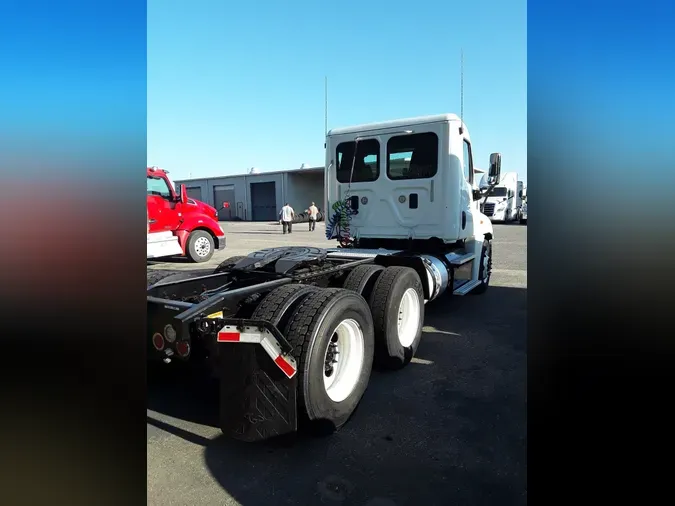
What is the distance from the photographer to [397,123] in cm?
596

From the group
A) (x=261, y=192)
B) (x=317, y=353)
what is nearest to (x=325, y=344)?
(x=317, y=353)

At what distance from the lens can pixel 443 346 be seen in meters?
5.09

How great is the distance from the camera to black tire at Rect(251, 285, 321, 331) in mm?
3141

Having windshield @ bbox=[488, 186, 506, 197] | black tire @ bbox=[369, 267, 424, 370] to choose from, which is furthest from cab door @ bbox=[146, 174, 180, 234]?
windshield @ bbox=[488, 186, 506, 197]

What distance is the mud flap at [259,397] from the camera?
8.75 feet

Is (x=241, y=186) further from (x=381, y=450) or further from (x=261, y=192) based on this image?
(x=381, y=450)

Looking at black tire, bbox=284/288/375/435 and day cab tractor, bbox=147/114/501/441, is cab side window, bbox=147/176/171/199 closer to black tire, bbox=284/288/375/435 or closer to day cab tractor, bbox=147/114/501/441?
day cab tractor, bbox=147/114/501/441

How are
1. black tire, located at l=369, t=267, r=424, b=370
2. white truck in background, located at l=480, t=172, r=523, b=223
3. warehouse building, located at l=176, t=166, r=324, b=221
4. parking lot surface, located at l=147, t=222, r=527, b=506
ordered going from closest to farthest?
1. parking lot surface, located at l=147, t=222, r=527, b=506
2. black tire, located at l=369, t=267, r=424, b=370
3. white truck in background, located at l=480, t=172, r=523, b=223
4. warehouse building, located at l=176, t=166, r=324, b=221

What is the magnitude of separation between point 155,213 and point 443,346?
8795 mm

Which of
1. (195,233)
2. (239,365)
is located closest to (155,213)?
(195,233)

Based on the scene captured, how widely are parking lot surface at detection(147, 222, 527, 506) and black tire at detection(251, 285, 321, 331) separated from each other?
0.88 m

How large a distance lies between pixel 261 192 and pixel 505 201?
25105 millimetres

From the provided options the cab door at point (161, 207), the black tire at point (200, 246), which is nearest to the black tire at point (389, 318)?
the cab door at point (161, 207)
